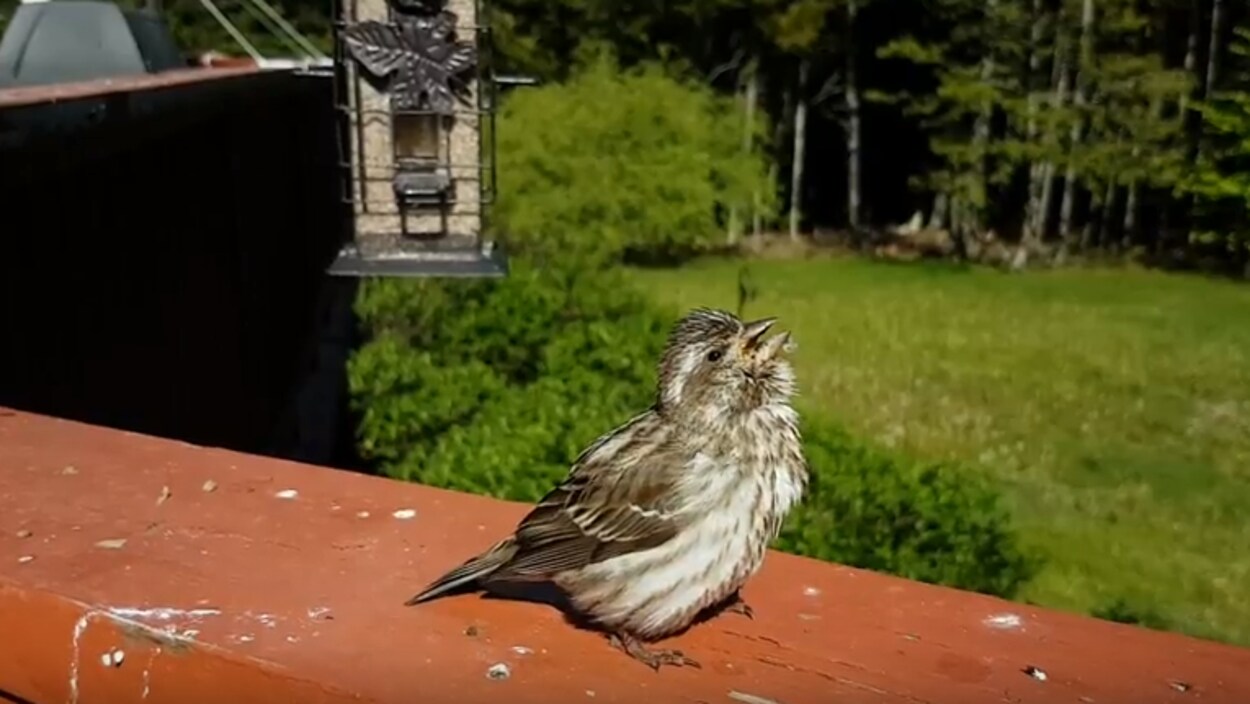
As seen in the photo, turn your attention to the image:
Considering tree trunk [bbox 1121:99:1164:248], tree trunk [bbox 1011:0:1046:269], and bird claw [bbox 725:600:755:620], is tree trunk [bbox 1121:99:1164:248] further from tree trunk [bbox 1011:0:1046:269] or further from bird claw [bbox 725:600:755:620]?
bird claw [bbox 725:600:755:620]

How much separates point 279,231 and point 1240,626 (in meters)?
5.53

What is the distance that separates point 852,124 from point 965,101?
3443mm

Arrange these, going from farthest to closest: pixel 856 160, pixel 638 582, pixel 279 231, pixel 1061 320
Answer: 1. pixel 856 160
2. pixel 1061 320
3. pixel 279 231
4. pixel 638 582

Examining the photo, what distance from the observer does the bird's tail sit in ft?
4.53

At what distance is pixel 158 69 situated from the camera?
8.53 metres

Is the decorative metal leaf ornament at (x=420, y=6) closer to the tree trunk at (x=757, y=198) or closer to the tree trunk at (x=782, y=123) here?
the tree trunk at (x=757, y=198)

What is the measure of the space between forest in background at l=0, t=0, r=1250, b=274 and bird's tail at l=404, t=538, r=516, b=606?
58.3ft

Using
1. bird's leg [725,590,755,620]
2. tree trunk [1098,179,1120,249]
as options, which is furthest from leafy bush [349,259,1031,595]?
tree trunk [1098,179,1120,249]

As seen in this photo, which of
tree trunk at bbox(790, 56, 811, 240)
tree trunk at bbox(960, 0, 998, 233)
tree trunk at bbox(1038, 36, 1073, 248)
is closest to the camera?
tree trunk at bbox(1038, 36, 1073, 248)

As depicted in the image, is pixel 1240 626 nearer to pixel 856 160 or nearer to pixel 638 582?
pixel 638 582

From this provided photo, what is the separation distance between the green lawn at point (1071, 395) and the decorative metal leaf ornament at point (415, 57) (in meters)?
2.82

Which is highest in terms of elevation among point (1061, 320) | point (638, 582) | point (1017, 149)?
point (638, 582)

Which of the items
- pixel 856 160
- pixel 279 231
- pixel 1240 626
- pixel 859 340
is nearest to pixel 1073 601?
pixel 1240 626

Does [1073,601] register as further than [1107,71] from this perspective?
No
